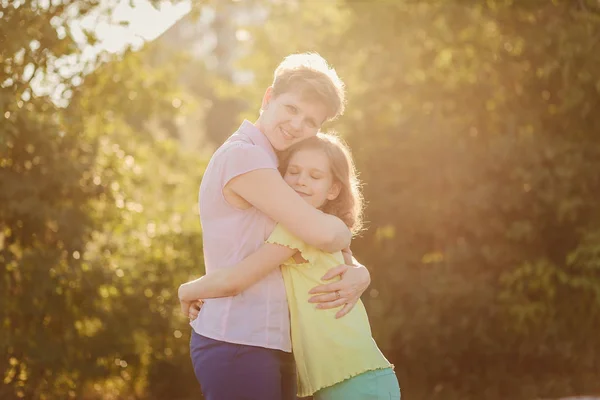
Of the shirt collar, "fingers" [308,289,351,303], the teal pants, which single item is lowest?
the teal pants

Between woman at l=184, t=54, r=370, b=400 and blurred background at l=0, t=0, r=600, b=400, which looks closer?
woman at l=184, t=54, r=370, b=400

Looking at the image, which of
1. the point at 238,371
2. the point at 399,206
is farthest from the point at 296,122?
the point at 399,206

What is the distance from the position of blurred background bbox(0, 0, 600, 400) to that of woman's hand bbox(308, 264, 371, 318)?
4228mm

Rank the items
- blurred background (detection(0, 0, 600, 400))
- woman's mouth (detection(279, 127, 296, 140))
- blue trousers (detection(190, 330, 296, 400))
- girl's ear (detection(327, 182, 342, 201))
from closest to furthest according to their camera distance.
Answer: blue trousers (detection(190, 330, 296, 400)) < woman's mouth (detection(279, 127, 296, 140)) < girl's ear (detection(327, 182, 342, 201)) < blurred background (detection(0, 0, 600, 400))

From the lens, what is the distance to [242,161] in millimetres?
2525

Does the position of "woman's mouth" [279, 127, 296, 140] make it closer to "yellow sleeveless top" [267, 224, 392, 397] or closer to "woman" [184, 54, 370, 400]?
"woman" [184, 54, 370, 400]

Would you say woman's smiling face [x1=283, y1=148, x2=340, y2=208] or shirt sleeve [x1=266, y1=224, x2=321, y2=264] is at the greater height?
woman's smiling face [x1=283, y1=148, x2=340, y2=208]

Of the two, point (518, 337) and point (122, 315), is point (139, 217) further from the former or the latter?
point (518, 337)

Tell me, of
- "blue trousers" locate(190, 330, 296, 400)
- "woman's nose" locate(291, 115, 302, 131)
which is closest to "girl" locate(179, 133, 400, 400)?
"blue trousers" locate(190, 330, 296, 400)

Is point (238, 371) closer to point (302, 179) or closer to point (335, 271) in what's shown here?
point (335, 271)

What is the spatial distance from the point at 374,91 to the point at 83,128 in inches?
137

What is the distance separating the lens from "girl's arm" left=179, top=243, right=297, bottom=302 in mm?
2510

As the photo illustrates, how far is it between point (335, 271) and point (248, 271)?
30 cm

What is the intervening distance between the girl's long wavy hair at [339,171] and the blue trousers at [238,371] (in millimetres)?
559
